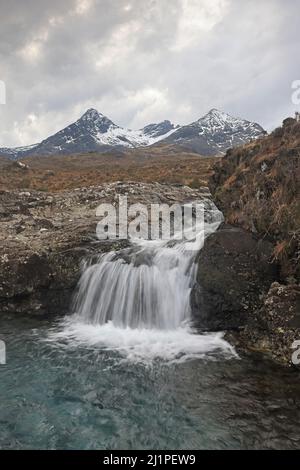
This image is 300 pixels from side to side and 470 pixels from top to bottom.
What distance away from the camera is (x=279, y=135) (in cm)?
1731

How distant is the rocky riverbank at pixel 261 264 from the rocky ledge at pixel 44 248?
20.9 feet

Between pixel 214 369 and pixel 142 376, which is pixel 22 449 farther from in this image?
pixel 214 369

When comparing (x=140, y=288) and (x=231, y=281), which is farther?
(x=140, y=288)

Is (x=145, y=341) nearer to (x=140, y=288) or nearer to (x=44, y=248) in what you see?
(x=140, y=288)

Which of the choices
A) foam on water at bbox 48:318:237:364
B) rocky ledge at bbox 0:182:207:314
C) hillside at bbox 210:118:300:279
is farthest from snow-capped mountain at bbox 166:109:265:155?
foam on water at bbox 48:318:237:364

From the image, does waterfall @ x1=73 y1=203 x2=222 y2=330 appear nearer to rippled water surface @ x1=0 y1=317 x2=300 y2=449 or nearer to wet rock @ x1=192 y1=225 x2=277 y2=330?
wet rock @ x1=192 y1=225 x2=277 y2=330

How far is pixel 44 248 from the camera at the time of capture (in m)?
19.5

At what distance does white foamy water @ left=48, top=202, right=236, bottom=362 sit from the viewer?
1316 centimetres

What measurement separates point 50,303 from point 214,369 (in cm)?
908

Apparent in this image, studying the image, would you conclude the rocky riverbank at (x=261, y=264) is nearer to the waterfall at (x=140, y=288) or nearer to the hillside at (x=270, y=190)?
the hillside at (x=270, y=190)

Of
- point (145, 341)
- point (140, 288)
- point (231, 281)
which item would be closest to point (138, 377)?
point (145, 341)

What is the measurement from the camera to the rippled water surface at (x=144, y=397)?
8.40 meters

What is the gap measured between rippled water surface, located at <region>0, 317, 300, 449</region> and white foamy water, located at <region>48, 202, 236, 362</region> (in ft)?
0.29

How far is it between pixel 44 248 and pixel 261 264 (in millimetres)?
10515
